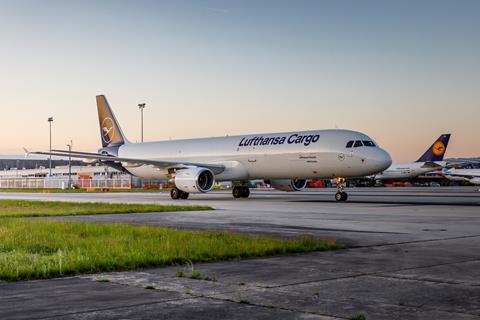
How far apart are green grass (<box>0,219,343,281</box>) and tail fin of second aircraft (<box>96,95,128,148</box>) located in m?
34.9

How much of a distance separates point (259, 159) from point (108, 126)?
18065 mm

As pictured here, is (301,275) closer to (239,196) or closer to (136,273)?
(136,273)

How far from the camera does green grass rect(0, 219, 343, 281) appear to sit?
918cm

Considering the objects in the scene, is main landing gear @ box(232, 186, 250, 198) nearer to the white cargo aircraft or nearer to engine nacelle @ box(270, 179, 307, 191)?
the white cargo aircraft

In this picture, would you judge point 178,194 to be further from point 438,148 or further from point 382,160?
point 438,148

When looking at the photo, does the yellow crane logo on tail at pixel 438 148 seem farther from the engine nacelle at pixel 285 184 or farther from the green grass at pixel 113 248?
the green grass at pixel 113 248

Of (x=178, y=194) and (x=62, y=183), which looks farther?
(x=62, y=183)

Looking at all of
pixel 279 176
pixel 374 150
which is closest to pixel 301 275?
pixel 374 150

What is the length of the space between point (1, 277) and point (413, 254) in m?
6.74

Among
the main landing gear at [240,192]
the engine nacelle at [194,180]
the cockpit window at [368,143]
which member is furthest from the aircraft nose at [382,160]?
the main landing gear at [240,192]

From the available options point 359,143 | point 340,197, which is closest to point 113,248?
point 359,143

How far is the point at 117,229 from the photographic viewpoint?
15.0m

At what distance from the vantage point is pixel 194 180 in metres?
36.1

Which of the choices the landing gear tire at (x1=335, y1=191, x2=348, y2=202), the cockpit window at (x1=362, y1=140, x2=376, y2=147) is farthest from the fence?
the cockpit window at (x1=362, y1=140, x2=376, y2=147)
